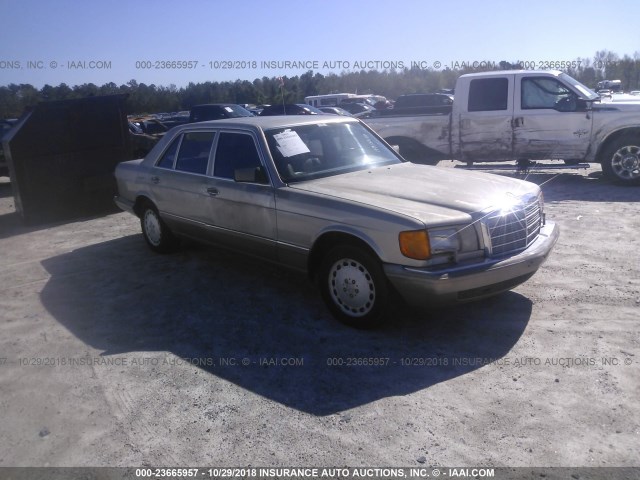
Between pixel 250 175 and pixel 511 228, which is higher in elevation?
pixel 250 175

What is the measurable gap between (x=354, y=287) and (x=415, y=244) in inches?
27.6

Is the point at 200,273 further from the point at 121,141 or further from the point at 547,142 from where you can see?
the point at 547,142

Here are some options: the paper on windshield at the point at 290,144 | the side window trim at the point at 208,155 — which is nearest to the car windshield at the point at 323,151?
the paper on windshield at the point at 290,144

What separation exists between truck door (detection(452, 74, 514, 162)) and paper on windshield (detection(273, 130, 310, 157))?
6.24 meters

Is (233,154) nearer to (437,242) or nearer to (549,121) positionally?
(437,242)

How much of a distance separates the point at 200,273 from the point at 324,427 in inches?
128

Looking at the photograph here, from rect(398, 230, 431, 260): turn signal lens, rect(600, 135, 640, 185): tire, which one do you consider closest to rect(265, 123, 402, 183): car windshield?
rect(398, 230, 431, 260): turn signal lens

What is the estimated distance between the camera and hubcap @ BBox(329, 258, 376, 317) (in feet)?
14.9

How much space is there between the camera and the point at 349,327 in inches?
187

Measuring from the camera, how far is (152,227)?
23.4 ft

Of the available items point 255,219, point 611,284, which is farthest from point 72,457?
point 611,284

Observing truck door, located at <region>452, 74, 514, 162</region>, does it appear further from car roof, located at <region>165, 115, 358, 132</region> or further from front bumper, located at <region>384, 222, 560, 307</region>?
front bumper, located at <region>384, 222, 560, 307</region>

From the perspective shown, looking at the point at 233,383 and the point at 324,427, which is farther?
the point at 233,383

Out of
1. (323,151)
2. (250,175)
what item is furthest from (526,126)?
(250,175)
